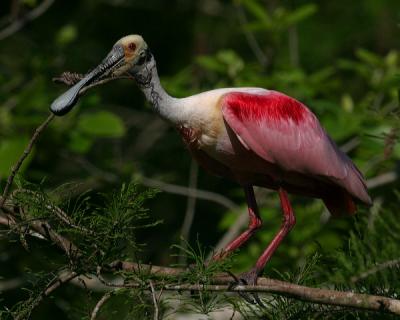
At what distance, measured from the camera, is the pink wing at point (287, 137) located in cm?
427

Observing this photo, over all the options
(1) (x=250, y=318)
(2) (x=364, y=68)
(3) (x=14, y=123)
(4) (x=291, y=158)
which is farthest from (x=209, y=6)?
(1) (x=250, y=318)

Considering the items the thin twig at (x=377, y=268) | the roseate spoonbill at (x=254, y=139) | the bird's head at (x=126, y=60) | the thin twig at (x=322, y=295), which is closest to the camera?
the thin twig at (x=322, y=295)

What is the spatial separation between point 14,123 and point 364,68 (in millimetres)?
2273

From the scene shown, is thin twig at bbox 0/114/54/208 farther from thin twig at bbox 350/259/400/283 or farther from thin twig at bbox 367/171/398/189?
thin twig at bbox 367/171/398/189

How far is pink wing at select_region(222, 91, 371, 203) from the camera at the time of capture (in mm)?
4266

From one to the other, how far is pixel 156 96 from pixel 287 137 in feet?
2.16

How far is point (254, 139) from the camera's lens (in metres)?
4.29

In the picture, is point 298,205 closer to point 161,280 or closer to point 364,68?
point 364,68

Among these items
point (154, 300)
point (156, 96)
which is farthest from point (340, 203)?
point (154, 300)

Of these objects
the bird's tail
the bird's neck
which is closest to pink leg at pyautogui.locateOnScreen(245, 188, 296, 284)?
the bird's tail

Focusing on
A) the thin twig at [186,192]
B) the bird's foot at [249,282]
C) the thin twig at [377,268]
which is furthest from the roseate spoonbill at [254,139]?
the thin twig at [186,192]

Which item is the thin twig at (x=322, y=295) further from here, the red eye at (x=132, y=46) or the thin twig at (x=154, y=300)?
the red eye at (x=132, y=46)

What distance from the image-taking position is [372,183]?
6.11m

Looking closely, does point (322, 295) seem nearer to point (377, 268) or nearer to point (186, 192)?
point (377, 268)
